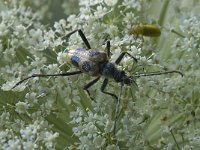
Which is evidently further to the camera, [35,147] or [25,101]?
[25,101]

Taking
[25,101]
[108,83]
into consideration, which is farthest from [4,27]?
[108,83]

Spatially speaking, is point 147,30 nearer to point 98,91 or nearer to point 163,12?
point 163,12

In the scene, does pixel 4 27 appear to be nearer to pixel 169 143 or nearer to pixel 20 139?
pixel 20 139

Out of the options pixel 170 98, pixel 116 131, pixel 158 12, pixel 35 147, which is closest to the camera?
pixel 35 147

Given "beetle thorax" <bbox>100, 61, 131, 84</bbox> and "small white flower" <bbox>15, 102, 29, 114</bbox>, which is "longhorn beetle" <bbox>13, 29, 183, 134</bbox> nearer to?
"beetle thorax" <bbox>100, 61, 131, 84</bbox>

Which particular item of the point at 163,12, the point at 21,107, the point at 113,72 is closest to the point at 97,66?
the point at 113,72

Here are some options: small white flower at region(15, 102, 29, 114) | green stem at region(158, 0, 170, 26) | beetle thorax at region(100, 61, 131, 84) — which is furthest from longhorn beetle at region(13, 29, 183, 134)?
green stem at region(158, 0, 170, 26)
